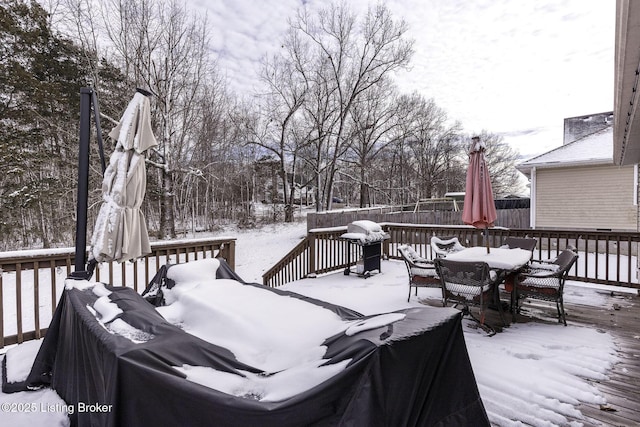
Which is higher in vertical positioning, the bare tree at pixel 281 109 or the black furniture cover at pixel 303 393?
the bare tree at pixel 281 109

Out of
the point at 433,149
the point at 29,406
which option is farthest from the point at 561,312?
the point at 433,149

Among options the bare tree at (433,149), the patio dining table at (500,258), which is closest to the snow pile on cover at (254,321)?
the patio dining table at (500,258)

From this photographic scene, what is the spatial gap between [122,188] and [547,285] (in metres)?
4.64

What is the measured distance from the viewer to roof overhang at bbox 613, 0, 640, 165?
72.5 inches

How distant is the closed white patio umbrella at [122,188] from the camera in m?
2.83

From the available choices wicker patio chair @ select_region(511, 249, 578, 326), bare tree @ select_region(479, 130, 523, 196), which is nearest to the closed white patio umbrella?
wicker patio chair @ select_region(511, 249, 578, 326)

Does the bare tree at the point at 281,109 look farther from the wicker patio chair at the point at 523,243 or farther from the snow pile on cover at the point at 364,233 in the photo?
the wicker patio chair at the point at 523,243

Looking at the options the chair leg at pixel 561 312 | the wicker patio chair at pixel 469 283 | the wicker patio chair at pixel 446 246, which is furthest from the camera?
the wicker patio chair at pixel 446 246

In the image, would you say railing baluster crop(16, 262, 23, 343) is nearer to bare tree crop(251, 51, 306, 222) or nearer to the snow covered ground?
the snow covered ground

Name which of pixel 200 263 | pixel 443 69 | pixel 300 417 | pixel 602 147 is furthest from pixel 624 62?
pixel 443 69

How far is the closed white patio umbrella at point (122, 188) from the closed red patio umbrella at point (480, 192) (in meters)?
3.99

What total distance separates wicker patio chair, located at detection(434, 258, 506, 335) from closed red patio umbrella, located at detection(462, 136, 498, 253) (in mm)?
927

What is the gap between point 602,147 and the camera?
10.6m

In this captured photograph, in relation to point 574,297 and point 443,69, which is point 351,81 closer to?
point 443,69
